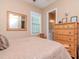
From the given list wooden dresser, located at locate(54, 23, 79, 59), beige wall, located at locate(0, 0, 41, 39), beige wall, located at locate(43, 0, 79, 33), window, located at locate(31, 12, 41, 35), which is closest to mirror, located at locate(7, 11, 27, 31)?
beige wall, located at locate(0, 0, 41, 39)

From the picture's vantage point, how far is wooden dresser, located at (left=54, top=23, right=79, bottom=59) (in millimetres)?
3293

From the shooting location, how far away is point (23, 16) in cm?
427

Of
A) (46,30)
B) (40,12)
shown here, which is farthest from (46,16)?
(46,30)

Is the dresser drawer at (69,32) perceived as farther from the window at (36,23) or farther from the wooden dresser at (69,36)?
the window at (36,23)

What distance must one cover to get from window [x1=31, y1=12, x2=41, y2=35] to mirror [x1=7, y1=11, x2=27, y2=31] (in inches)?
27.0

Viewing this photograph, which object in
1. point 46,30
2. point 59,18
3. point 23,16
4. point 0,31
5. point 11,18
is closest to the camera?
point 0,31

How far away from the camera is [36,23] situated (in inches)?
205

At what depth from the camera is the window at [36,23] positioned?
16.2 feet

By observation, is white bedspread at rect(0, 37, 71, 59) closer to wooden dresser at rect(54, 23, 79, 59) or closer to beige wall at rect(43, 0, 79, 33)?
wooden dresser at rect(54, 23, 79, 59)

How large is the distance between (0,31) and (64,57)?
2309 millimetres

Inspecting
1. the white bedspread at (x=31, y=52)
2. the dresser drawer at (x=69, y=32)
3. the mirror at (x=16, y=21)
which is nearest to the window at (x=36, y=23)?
the mirror at (x=16, y=21)

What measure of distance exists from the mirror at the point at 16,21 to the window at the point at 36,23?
2.25 ft

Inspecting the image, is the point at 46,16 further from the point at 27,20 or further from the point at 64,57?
the point at 64,57

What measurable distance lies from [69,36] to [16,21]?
209cm
